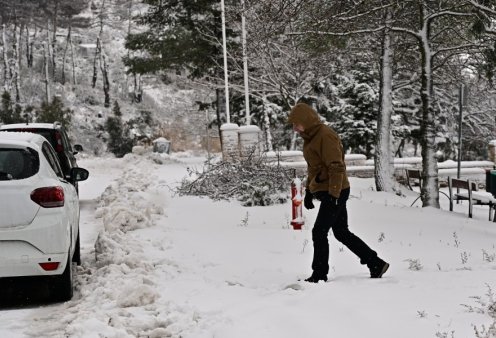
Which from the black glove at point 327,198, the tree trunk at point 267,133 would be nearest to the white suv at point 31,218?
the black glove at point 327,198

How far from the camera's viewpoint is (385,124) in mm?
18203

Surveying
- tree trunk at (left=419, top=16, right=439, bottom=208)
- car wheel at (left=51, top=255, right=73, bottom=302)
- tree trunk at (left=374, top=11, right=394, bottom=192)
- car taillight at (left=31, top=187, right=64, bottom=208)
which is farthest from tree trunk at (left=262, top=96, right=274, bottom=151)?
car taillight at (left=31, top=187, right=64, bottom=208)

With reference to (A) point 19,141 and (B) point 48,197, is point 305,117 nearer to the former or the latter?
(B) point 48,197

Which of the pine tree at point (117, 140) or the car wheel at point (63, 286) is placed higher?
the pine tree at point (117, 140)

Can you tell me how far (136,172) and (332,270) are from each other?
15.0 metres

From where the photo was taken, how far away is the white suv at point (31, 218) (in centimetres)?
575

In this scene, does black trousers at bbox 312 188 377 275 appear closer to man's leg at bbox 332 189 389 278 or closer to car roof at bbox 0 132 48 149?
man's leg at bbox 332 189 389 278

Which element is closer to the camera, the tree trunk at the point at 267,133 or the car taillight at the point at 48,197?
the car taillight at the point at 48,197

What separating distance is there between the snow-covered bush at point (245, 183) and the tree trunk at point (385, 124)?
12.1 ft

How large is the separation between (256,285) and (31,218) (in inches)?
89.4

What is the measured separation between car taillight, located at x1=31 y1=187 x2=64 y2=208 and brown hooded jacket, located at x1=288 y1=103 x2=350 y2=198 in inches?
90.6

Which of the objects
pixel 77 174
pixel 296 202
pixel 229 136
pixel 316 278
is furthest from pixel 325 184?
pixel 229 136

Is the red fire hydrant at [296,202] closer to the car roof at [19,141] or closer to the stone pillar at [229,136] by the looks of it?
the car roof at [19,141]

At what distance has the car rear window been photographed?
5.91 meters
